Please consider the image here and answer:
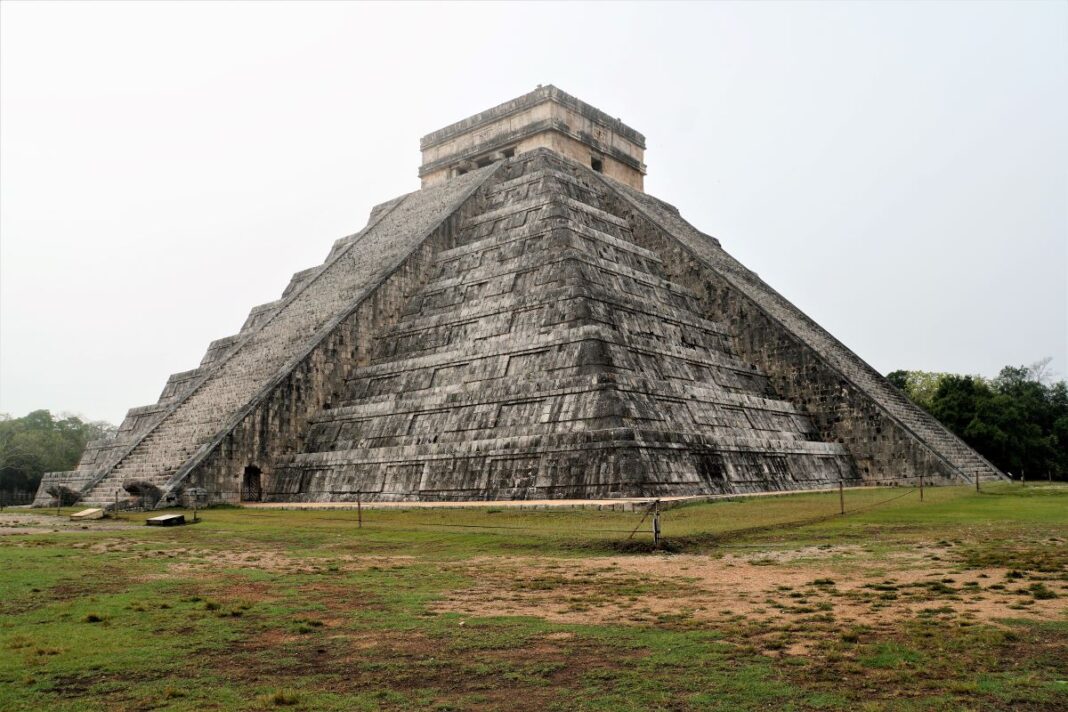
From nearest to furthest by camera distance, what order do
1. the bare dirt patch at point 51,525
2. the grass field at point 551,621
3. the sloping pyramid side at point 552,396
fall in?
the grass field at point 551,621 < the bare dirt patch at point 51,525 < the sloping pyramid side at point 552,396

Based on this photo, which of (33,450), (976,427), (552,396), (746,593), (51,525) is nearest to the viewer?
(746,593)

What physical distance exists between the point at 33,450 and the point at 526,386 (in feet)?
114

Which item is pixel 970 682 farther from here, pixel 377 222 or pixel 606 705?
pixel 377 222

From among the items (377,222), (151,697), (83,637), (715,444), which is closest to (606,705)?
(151,697)

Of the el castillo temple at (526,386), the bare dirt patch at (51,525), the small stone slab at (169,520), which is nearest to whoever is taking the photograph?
the bare dirt patch at (51,525)

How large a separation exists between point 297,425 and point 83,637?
17.6m

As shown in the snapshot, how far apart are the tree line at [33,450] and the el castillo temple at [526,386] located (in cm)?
1700

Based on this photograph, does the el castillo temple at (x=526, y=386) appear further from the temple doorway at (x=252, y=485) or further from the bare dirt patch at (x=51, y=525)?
the bare dirt patch at (x=51, y=525)

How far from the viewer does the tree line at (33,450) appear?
43.8 meters

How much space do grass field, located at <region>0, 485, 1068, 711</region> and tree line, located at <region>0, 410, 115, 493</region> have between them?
113ft

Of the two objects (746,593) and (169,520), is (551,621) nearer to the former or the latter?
(746,593)

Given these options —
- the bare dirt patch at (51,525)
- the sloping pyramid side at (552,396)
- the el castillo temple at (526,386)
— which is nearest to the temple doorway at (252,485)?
the el castillo temple at (526,386)

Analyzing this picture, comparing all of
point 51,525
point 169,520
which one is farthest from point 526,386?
point 51,525

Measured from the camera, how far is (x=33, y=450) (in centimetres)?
4453
